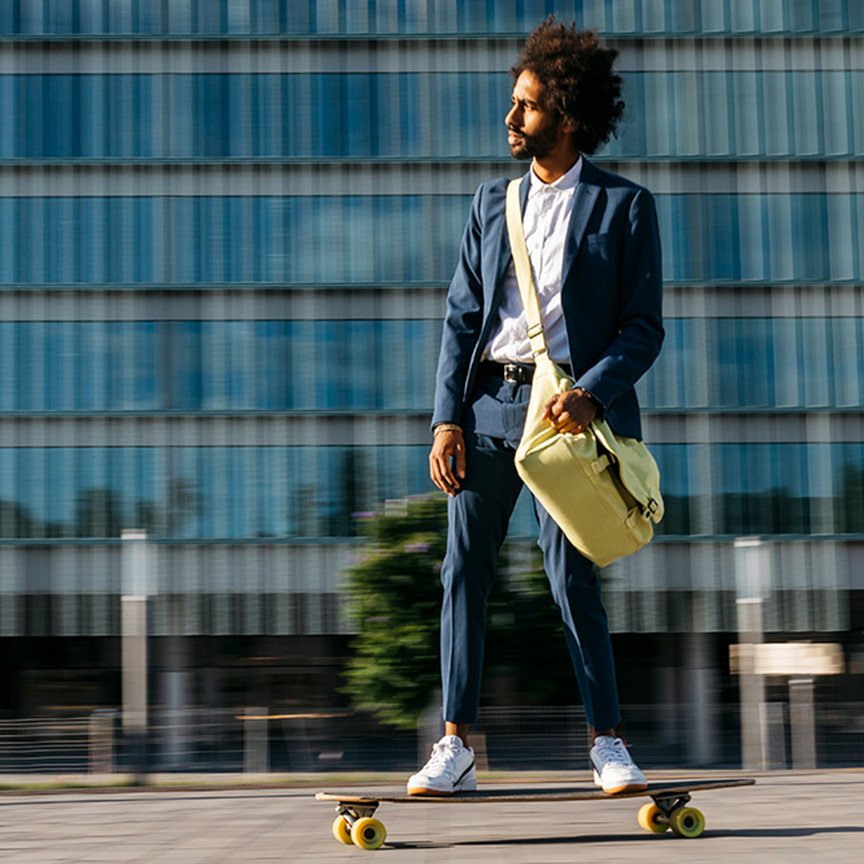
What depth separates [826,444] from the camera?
124 feet

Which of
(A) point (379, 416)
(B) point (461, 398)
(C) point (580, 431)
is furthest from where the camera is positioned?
(A) point (379, 416)

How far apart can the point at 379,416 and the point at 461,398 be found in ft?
109

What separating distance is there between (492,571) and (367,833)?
2.76 ft

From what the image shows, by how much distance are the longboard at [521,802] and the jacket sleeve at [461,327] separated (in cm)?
102

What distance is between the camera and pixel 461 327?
4535 millimetres

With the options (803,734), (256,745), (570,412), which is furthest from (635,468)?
(256,745)

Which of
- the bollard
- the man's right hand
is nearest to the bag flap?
the man's right hand

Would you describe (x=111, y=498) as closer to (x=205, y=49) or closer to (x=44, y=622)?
(x=44, y=622)

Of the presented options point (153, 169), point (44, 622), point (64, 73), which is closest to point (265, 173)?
point (153, 169)

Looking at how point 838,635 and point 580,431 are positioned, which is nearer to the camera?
point 580,431

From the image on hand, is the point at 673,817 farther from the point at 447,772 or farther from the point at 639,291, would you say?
the point at 639,291

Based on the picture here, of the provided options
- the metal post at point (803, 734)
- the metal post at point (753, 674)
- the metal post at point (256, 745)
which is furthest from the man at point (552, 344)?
the metal post at point (256, 745)

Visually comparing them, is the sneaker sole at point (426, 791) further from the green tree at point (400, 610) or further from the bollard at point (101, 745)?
the green tree at point (400, 610)

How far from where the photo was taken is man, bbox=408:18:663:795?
14.2 feet
